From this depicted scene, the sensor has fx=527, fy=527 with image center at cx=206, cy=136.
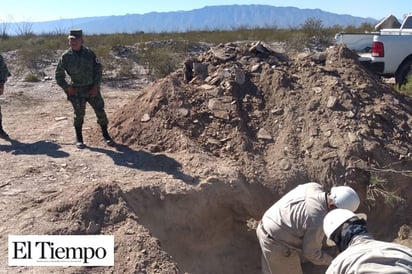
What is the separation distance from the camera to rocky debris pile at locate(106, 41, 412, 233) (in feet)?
19.3

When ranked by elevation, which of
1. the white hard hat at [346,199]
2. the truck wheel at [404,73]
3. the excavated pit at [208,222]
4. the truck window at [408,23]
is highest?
the truck window at [408,23]

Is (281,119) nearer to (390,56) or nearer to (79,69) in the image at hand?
(79,69)

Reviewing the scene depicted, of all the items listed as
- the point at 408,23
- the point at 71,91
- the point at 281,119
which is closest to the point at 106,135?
the point at 71,91

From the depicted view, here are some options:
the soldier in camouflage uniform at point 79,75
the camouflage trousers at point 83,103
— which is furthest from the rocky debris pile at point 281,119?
the soldier in camouflage uniform at point 79,75

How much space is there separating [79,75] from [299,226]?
11.4ft

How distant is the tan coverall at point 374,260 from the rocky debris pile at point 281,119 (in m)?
3.07

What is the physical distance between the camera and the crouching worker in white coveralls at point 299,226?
3.65 m

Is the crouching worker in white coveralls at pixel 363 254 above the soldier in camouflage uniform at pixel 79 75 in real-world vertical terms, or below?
below

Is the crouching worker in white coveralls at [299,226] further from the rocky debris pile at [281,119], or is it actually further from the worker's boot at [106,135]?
the worker's boot at [106,135]

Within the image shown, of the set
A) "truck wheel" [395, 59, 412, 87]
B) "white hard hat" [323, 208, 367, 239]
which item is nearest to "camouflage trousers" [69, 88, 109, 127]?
"white hard hat" [323, 208, 367, 239]

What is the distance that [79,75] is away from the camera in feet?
20.3

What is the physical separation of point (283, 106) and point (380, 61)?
3889 millimetres

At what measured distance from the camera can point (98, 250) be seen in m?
4.39

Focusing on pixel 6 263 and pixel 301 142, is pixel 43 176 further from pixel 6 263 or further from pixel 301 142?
pixel 301 142
